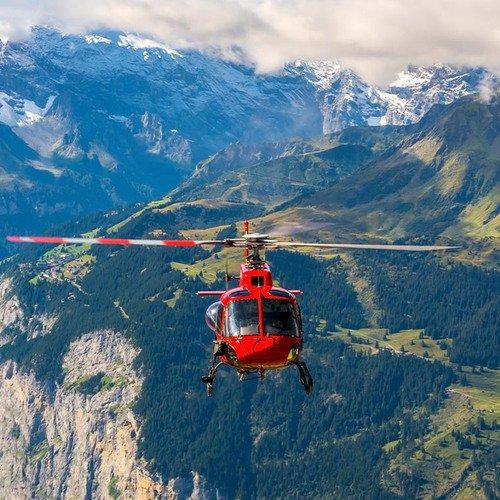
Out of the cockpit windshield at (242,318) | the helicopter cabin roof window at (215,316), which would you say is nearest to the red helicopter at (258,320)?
the cockpit windshield at (242,318)

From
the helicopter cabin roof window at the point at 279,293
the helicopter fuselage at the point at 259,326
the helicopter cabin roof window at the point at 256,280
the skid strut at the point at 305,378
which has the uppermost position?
the helicopter cabin roof window at the point at 256,280

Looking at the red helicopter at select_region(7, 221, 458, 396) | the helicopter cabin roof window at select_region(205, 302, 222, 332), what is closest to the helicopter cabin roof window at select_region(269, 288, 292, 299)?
the red helicopter at select_region(7, 221, 458, 396)

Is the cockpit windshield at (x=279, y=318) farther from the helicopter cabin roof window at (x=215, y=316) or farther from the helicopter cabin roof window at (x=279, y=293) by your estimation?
the helicopter cabin roof window at (x=215, y=316)

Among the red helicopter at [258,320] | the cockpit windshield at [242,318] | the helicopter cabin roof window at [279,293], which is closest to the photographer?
the red helicopter at [258,320]

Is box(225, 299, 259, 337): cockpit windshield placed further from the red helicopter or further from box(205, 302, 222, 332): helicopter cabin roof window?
box(205, 302, 222, 332): helicopter cabin roof window

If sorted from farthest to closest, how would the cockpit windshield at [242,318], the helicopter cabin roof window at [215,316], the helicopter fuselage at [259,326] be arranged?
the helicopter cabin roof window at [215,316] < the cockpit windshield at [242,318] < the helicopter fuselage at [259,326]

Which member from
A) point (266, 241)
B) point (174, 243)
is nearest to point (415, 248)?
point (266, 241)

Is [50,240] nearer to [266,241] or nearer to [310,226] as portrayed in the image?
[266,241]
